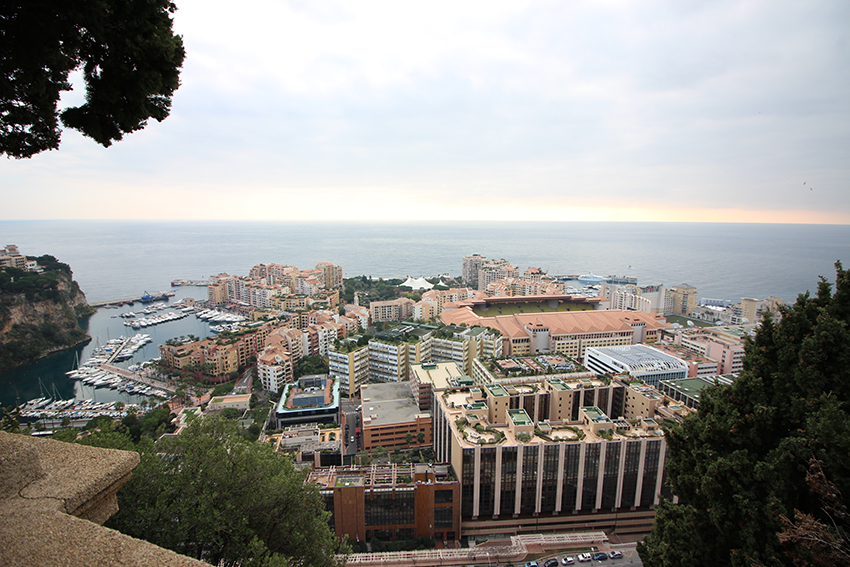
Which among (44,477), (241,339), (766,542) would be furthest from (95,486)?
(241,339)

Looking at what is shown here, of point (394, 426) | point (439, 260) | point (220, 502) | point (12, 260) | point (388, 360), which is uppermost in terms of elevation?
point (220, 502)

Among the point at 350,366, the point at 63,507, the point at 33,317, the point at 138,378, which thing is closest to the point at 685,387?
the point at 350,366

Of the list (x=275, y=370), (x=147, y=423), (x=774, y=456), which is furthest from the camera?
(x=275, y=370)

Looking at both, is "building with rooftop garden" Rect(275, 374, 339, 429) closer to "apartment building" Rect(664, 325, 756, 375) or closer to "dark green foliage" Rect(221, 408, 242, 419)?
"dark green foliage" Rect(221, 408, 242, 419)

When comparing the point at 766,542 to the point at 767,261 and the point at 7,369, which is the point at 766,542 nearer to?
the point at 7,369

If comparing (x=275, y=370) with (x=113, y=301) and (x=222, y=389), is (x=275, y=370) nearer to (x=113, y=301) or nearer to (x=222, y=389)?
(x=222, y=389)

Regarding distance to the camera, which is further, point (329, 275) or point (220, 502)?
point (329, 275)
